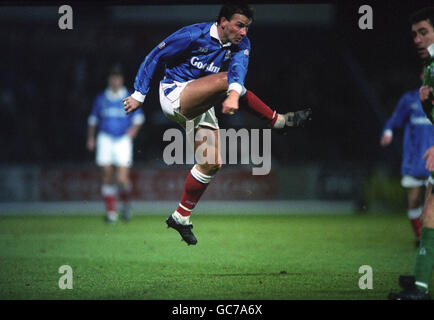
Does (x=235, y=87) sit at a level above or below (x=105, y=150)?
above

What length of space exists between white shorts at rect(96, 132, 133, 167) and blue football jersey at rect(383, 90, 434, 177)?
14.3 ft

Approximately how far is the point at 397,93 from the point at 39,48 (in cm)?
811

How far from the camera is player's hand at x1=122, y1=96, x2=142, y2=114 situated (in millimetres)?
4625

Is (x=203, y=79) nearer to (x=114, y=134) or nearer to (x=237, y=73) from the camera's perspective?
(x=237, y=73)

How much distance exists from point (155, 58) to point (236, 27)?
63 centimetres

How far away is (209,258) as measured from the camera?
5957 millimetres

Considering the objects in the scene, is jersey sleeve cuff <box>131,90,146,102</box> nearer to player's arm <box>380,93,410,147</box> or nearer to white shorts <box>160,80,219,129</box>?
white shorts <box>160,80,219,129</box>

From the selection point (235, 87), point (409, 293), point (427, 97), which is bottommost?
point (409, 293)

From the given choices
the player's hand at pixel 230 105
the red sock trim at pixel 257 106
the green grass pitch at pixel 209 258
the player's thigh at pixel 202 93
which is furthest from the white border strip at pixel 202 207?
the player's hand at pixel 230 105

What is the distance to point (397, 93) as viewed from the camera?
14195mm

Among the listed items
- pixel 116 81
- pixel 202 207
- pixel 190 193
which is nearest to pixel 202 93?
pixel 190 193

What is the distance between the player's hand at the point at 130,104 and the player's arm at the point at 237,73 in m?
0.71

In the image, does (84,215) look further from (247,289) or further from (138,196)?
(247,289)

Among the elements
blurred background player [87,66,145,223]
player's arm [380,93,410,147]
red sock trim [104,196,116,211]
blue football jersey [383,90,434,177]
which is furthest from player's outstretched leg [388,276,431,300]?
blurred background player [87,66,145,223]
